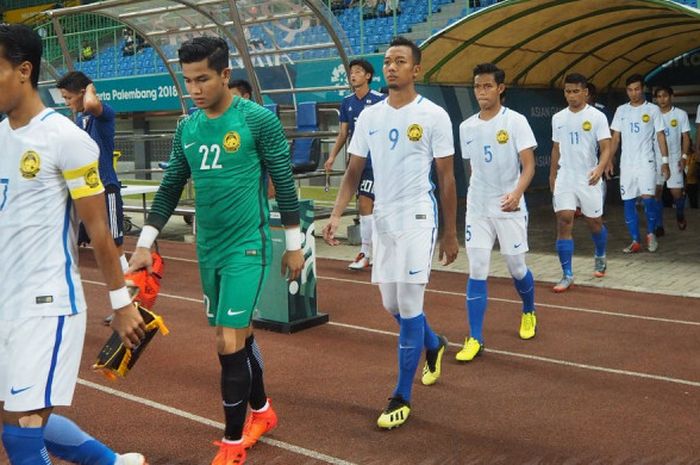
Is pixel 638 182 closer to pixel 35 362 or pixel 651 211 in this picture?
pixel 651 211

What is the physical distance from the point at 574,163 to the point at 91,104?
489 centimetres

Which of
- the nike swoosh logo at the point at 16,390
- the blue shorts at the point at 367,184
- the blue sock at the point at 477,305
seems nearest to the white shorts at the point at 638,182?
the blue shorts at the point at 367,184

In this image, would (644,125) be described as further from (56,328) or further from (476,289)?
(56,328)

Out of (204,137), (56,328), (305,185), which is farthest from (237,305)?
(305,185)

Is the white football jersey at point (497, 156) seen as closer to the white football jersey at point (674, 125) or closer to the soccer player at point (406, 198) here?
the soccer player at point (406, 198)

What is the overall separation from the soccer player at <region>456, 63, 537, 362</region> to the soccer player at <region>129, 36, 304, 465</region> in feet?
8.17

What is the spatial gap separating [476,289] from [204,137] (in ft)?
9.47

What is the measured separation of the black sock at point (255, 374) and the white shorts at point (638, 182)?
25.3 feet

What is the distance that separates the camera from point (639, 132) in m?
10.9

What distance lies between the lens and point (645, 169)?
1089 centimetres

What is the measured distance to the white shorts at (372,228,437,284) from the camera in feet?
15.6

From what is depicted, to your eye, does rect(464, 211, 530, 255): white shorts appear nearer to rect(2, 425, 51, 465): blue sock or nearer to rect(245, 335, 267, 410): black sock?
rect(245, 335, 267, 410): black sock

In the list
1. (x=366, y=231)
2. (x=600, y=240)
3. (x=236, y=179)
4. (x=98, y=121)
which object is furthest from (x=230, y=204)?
(x=600, y=240)

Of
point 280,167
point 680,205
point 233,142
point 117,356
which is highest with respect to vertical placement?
point 233,142
